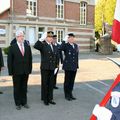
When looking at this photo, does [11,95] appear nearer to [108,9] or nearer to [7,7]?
[7,7]

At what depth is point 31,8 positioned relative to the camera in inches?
1503

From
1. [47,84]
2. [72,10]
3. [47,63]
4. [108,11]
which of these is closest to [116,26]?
[47,63]

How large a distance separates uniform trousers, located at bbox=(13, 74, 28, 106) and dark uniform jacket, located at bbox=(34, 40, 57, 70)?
0.77 metres

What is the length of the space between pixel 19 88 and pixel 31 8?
1140 inches

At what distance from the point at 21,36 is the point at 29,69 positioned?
82 cm

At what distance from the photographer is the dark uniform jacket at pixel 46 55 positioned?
33.9ft

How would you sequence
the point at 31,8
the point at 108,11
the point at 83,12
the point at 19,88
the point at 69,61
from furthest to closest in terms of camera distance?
the point at 108,11 → the point at 83,12 → the point at 31,8 → the point at 69,61 → the point at 19,88

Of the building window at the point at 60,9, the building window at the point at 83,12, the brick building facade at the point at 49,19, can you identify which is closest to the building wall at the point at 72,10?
the brick building facade at the point at 49,19

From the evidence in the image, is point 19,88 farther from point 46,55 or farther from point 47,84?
point 46,55

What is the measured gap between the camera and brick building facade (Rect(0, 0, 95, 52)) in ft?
118

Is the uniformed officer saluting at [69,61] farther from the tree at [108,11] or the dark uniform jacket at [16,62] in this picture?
the tree at [108,11]

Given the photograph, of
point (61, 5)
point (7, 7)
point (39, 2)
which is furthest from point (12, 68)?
point (61, 5)

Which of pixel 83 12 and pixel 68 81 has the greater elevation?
pixel 83 12

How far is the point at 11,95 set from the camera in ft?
38.4
